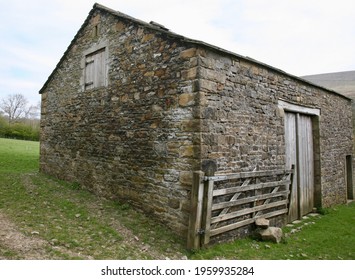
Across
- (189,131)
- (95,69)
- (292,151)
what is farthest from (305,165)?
(95,69)

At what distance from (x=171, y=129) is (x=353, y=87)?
40.8 m

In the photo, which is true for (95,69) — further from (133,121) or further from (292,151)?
(292,151)

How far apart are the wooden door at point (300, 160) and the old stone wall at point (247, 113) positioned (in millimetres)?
369

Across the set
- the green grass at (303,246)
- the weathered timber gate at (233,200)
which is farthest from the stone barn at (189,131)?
the green grass at (303,246)

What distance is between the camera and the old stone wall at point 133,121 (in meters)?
5.63

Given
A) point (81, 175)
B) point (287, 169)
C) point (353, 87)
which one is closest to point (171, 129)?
point (287, 169)

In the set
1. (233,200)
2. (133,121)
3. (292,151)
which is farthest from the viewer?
(292,151)

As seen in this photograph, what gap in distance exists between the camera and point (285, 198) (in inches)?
285

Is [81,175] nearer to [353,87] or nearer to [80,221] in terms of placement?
[80,221]

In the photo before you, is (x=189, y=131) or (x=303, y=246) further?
(x=303, y=246)

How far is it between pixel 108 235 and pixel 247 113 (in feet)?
13.3

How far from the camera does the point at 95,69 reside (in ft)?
28.3

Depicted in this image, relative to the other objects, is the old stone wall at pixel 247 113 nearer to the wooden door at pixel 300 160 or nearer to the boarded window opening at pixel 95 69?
the wooden door at pixel 300 160

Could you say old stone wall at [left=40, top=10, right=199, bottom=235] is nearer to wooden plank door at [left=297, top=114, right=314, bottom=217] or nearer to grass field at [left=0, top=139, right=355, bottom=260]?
grass field at [left=0, top=139, right=355, bottom=260]
